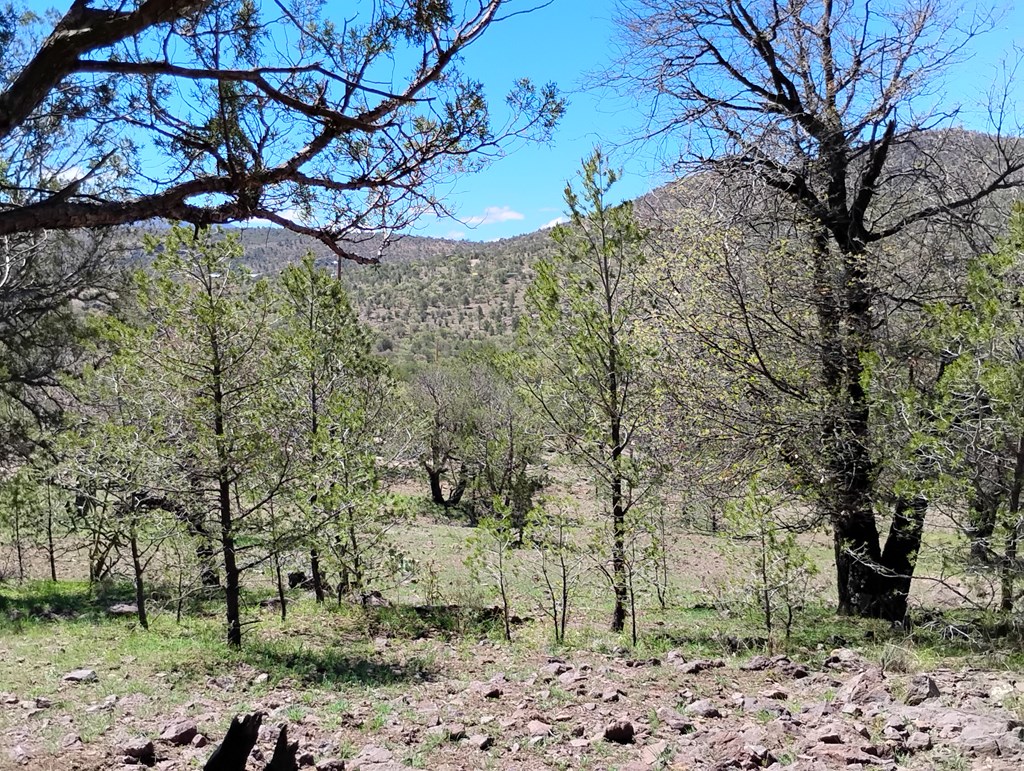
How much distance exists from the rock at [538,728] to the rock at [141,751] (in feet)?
8.12

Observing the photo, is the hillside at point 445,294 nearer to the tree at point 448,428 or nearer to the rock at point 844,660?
the tree at point 448,428

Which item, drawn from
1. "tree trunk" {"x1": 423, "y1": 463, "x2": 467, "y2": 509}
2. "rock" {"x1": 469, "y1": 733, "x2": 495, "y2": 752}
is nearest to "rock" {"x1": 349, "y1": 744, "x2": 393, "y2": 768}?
"rock" {"x1": 469, "y1": 733, "x2": 495, "y2": 752}

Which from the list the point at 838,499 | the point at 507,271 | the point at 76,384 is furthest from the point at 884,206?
the point at 507,271

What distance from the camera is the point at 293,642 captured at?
29.9ft

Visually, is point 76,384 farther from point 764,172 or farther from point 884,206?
point 884,206

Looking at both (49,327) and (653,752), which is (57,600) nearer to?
(49,327)

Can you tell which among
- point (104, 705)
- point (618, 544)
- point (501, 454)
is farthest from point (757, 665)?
point (501, 454)

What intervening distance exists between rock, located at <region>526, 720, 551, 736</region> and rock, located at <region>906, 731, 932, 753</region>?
87.0 inches

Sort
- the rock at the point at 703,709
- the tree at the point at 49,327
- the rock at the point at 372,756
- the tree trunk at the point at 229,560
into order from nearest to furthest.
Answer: the rock at the point at 372,756 < the rock at the point at 703,709 < the tree trunk at the point at 229,560 < the tree at the point at 49,327

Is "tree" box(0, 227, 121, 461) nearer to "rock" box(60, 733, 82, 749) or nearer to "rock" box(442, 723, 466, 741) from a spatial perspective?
"rock" box(60, 733, 82, 749)

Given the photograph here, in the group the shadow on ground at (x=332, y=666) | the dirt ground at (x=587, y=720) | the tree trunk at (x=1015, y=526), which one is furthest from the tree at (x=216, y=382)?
the tree trunk at (x=1015, y=526)

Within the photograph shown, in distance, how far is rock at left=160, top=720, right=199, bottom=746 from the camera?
477 cm

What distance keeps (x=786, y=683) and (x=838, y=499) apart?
3192 millimetres

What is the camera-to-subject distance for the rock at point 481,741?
4.59 meters
